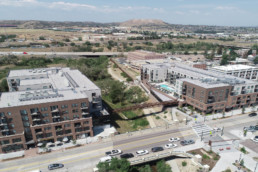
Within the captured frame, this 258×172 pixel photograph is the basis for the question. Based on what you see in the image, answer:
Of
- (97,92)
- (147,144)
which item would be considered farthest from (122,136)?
(97,92)

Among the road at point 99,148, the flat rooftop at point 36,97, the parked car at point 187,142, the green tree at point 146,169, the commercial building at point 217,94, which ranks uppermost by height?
the flat rooftop at point 36,97

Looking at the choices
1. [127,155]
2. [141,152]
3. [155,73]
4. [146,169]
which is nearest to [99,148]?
[127,155]

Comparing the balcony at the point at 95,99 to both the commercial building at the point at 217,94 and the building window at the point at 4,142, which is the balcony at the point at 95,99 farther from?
the commercial building at the point at 217,94

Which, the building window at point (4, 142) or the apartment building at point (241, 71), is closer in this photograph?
the building window at point (4, 142)

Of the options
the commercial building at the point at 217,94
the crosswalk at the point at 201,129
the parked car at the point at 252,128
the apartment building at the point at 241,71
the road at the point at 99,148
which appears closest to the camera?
the road at the point at 99,148

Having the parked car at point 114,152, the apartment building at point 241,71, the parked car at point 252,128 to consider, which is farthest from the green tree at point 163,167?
the apartment building at point 241,71

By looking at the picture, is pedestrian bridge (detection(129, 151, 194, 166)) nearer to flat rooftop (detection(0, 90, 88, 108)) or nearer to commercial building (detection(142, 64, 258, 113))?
flat rooftop (detection(0, 90, 88, 108))

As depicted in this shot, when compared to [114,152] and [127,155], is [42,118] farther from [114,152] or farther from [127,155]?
[127,155]
